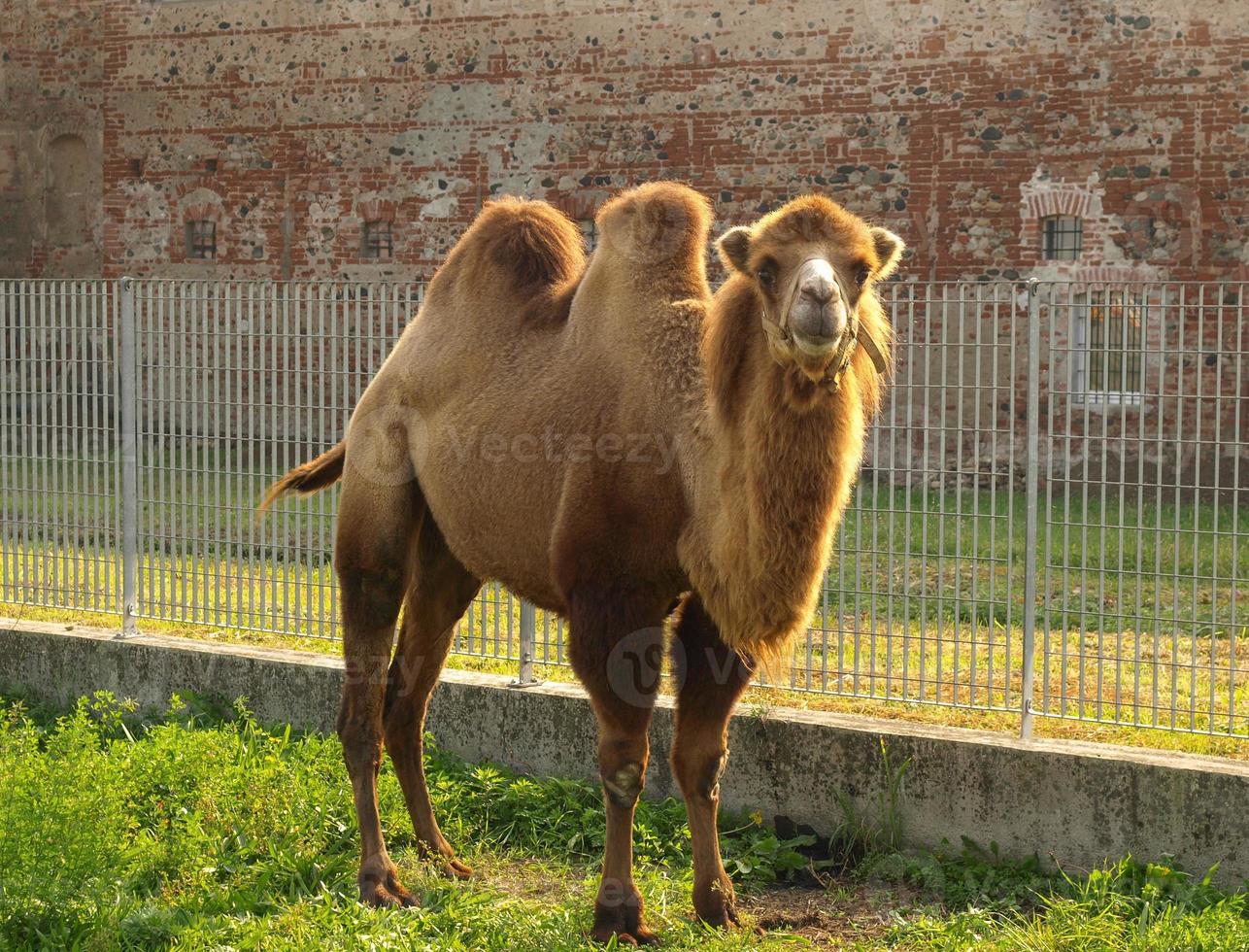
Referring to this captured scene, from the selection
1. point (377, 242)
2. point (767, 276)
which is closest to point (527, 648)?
point (767, 276)

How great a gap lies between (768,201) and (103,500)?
1248cm

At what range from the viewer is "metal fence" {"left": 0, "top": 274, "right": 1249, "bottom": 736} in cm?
671

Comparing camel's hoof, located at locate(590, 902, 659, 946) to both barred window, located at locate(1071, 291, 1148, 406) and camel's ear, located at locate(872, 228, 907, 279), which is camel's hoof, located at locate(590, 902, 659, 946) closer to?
camel's ear, located at locate(872, 228, 907, 279)

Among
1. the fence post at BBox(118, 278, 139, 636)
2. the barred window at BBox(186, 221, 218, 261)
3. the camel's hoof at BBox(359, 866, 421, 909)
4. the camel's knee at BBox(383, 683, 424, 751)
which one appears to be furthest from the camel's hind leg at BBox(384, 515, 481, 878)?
Result: the barred window at BBox(186, 221, 218, 261)

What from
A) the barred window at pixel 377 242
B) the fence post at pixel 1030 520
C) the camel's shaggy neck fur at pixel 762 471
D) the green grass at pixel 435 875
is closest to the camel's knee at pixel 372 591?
the green grass at pixel 435 875

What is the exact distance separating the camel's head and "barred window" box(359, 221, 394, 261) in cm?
→ 1763

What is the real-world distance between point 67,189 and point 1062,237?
49.9 ft

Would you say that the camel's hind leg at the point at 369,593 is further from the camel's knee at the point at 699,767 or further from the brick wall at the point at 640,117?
the brick wall at the point at 640,117

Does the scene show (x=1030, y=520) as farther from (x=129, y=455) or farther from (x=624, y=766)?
(x=129, y=455)

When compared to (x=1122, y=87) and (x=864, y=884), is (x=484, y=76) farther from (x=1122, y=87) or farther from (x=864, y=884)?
(x=864, y=884)

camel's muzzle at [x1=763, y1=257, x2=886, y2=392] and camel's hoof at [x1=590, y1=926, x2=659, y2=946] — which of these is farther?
camel's hoof at [x1=590, y1=926, x2=659, y2=946]

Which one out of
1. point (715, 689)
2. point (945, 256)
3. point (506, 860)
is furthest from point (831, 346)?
point (945, 256)

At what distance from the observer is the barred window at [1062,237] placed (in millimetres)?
18625

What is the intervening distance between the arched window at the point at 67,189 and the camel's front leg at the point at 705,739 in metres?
20.9
